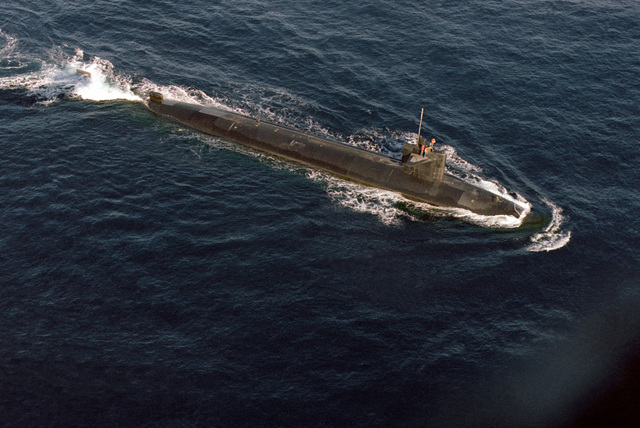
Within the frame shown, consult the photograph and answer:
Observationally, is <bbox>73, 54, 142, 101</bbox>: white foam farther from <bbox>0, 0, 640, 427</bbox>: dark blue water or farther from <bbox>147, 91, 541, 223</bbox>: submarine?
<bbox>147, 91, 541, 223</bbox>: submarine

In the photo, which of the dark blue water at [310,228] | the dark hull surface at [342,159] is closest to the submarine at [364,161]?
the dark hull surface at [342,159]

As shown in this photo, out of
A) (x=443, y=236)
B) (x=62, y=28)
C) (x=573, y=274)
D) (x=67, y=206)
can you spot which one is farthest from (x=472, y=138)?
(x=62, y=28)

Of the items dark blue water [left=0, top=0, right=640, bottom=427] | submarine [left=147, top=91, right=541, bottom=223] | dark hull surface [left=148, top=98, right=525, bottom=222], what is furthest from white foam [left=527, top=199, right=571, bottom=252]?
dark hull surface [left=148, top=98, right=525, bottom=222]

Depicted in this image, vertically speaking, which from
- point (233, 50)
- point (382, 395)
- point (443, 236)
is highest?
point (233, 50)

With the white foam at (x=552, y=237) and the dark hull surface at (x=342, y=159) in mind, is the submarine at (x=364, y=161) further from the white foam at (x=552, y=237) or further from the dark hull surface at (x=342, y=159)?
the white foam at (x=552, y=237)

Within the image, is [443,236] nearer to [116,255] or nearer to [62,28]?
[116,255]
